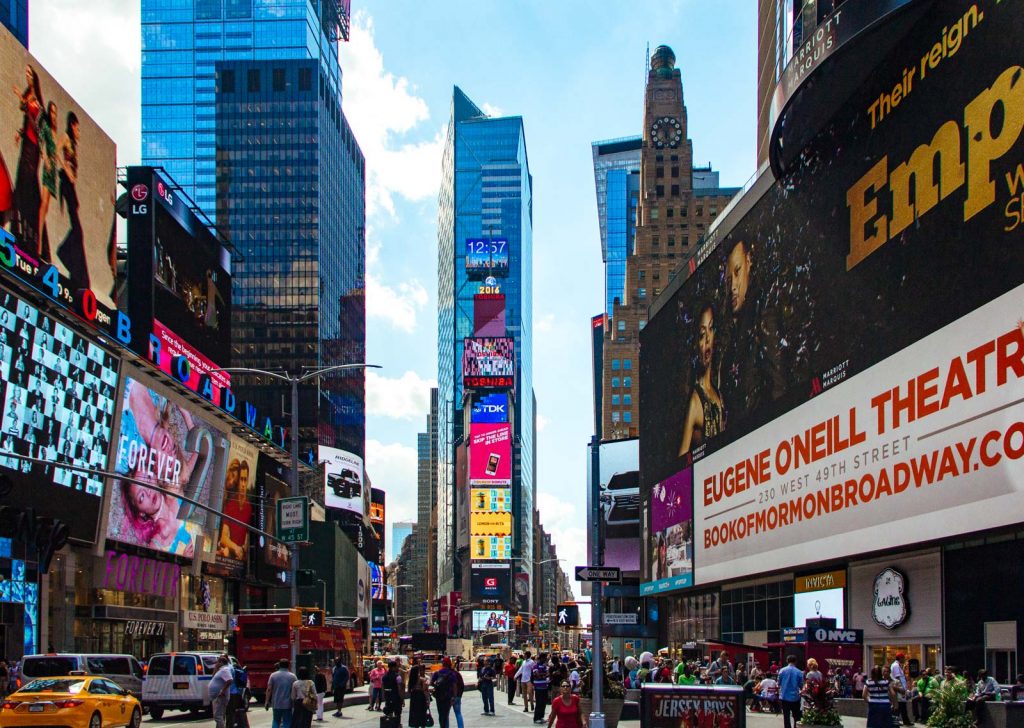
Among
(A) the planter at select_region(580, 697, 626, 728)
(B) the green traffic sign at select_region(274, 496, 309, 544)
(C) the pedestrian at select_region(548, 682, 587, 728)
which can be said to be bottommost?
(A) the planter at select_region(580, 697, 626, 728)

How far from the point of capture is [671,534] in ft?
240

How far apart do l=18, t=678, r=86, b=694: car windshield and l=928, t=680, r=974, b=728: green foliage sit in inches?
738

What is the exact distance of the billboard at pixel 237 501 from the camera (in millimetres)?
85812

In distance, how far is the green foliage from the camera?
A: 989 inches

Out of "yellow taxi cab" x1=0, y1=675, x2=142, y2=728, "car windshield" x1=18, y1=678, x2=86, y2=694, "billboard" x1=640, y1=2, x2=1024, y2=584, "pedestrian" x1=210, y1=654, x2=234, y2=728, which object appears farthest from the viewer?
"billboard" x1=640, y1=2, x2=1024, y2=584

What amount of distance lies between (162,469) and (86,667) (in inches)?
1451

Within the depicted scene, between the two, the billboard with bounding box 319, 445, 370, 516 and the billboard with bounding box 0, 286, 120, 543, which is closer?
the billboard with bounding box 0, 286, 120, 543

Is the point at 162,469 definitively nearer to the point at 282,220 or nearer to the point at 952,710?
the point at 952,710

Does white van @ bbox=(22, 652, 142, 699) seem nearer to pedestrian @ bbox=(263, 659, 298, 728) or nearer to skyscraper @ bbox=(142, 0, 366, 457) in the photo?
pedestrian @ bbox=(263, 659, 298, 728)

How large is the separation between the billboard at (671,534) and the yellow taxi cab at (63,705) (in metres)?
42.9

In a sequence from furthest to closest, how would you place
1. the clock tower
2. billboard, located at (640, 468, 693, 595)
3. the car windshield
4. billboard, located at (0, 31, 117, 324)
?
the clock tower < billboard, located at (640, 468, 693, 595) < billboard, located at (0, 31, 117, 324) < the car windshield

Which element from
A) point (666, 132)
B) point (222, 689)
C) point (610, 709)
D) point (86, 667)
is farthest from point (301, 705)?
point (666, 132)

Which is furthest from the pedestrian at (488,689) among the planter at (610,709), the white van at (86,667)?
the planter at (610,709)

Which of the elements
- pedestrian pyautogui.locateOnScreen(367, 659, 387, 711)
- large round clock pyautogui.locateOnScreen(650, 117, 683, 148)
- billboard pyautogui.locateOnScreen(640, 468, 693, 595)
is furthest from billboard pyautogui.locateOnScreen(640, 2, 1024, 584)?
large round clock pyautogui.locateOnScreen(650, 117, 683, 148)
